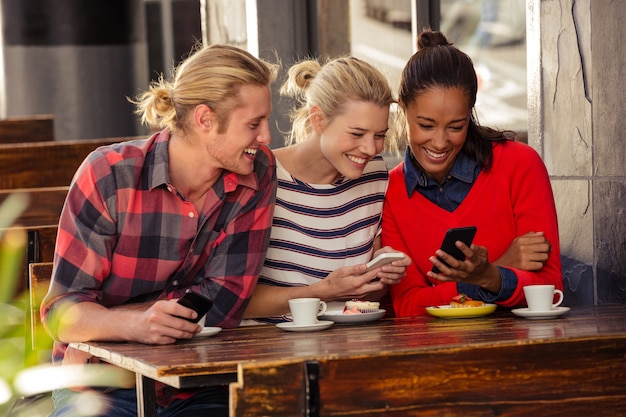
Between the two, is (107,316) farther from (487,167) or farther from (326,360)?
(487,167)

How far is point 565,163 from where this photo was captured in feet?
11.8

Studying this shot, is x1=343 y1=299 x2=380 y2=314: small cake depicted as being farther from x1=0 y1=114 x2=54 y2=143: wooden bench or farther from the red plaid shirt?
x1=0 y1=114 x2=54 y2=143: wooden bench

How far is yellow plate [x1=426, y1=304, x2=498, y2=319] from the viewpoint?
2807 millimetres

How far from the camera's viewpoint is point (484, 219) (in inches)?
125

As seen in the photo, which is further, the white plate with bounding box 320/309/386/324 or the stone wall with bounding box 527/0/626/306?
the stone wall with bounding box 527/0/626/306

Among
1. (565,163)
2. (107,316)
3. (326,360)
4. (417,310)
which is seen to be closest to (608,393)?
(326,360)

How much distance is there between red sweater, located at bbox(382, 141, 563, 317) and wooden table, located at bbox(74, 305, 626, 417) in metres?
0.67

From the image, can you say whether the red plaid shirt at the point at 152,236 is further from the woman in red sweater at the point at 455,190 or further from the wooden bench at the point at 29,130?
the wooden bench at the point at 29,130

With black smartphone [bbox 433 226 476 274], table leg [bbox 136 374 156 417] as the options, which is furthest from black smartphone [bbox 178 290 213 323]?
black smartphone [bbox 433 226 476 274]

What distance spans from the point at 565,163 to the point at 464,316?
1.00 m

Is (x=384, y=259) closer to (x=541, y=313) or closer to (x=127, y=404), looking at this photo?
(x=541, y=313)

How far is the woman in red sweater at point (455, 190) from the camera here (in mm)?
3090

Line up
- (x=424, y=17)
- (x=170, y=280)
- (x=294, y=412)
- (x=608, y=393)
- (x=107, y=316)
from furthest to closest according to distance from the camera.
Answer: (x=424, y=17)
(x=170, y=280)
(x=107, y=316)
(x=608, y=393)
(x=294, y=412)

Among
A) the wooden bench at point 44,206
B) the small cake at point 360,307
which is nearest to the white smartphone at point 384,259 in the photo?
the small cake at point 360,307
